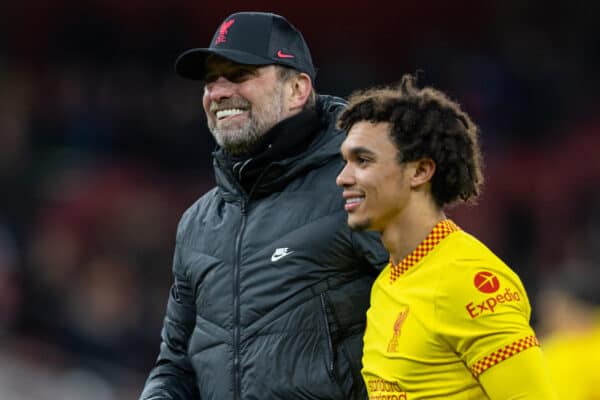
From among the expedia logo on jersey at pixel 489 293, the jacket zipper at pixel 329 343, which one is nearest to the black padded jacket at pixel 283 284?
the jacket zipper at pixel 329 343

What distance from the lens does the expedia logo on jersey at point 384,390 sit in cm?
300

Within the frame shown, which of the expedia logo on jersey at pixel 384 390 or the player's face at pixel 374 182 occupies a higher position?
the player's face at pixel 374 182

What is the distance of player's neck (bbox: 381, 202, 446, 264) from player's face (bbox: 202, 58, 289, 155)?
0.56 meters

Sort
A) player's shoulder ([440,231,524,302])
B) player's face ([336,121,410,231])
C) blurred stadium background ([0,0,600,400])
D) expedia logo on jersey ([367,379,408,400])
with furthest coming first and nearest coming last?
1. blurred stadium background ([0,0,600,400])
2. player's face ([336,121,410,231])
3. expedia logo on jersey ([367,379,408,400])
4. player's shoulder ([440,231,524,302])

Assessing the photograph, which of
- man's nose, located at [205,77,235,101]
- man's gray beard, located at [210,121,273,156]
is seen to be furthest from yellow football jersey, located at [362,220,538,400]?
man's nose, located at [205,77,235,101]

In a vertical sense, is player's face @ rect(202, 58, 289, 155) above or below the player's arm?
above

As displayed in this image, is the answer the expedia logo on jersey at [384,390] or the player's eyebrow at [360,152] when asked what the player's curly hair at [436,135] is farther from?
the expedia logo on jersey at [384,390]

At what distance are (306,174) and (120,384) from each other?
551 cm

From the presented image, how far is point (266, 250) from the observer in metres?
3.42

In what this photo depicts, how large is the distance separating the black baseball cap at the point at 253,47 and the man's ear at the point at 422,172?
2.02 ft

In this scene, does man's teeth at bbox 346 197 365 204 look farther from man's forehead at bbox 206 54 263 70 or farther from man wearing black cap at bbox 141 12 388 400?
man's forehead at bbox 206 54 263 70

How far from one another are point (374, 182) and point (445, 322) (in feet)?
1.40

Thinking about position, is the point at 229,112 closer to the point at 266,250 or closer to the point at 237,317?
the point at 266,250

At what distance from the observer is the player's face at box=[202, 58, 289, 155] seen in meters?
3.51
